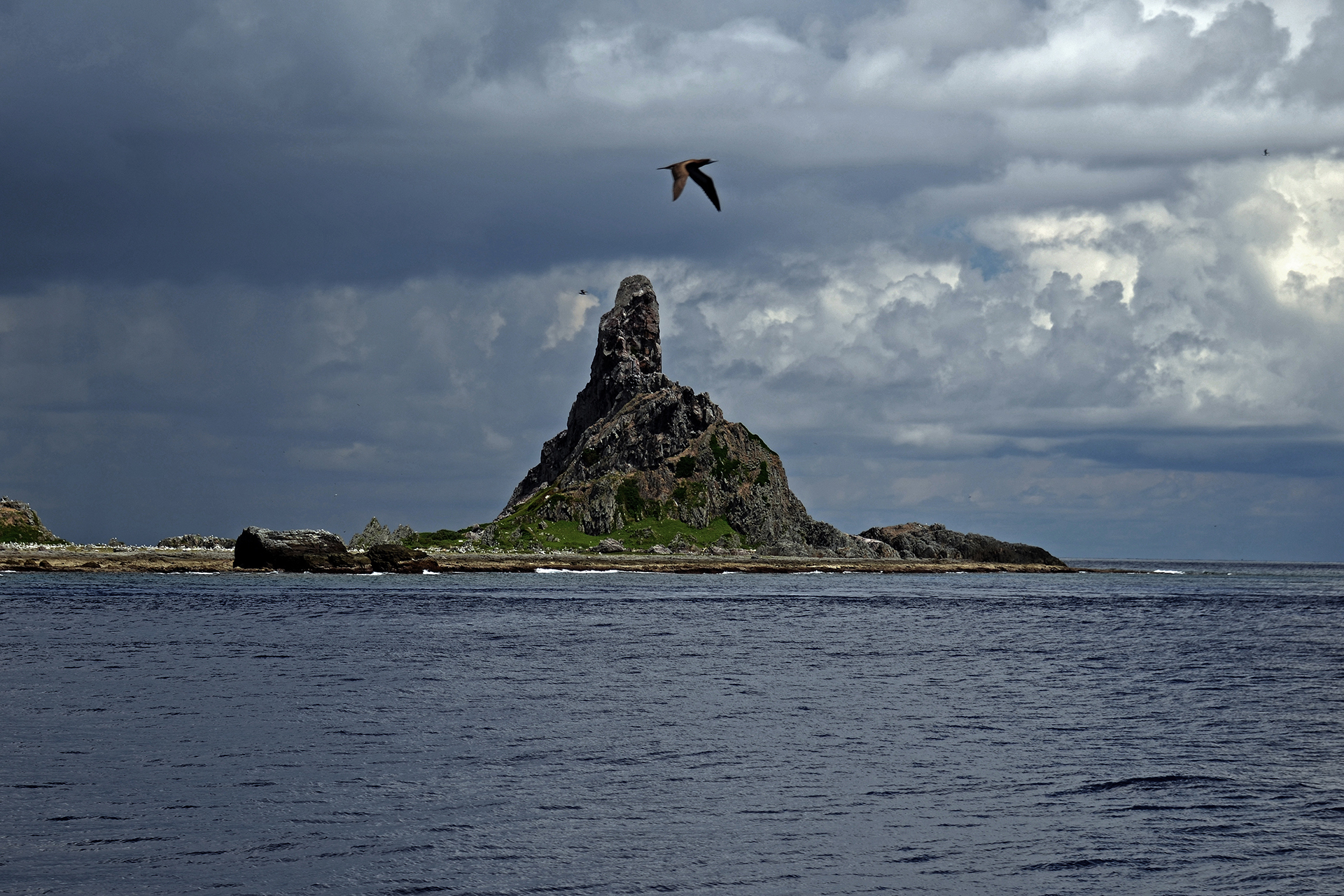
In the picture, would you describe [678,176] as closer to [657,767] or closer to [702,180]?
[702,180]

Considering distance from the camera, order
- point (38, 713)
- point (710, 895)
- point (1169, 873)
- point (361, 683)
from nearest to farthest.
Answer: point (710, 895) → point (1169, 873) → point (38, 713) → point (361, 683)

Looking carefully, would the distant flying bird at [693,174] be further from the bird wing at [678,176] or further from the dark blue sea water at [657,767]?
the dark blue sea water at [657,767]

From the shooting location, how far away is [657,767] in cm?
3447

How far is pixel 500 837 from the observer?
2634 cm

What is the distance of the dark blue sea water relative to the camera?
24.1 metres

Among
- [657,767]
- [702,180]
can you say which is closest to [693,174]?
[702,180]

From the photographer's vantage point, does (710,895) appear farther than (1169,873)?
No

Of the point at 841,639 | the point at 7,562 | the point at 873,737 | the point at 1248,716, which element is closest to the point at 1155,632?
the point at 841,639

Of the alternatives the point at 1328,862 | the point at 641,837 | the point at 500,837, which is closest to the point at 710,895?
the point at 641,837

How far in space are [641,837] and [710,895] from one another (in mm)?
4316

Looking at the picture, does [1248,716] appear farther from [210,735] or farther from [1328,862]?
[210,735]

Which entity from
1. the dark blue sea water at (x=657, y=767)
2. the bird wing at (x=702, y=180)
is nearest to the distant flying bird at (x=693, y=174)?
the bird wing at (x=702, y=180)

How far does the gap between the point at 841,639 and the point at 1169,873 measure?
61.6 meters

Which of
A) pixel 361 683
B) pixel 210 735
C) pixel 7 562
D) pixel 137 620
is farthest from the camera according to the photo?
pixel 7 562
